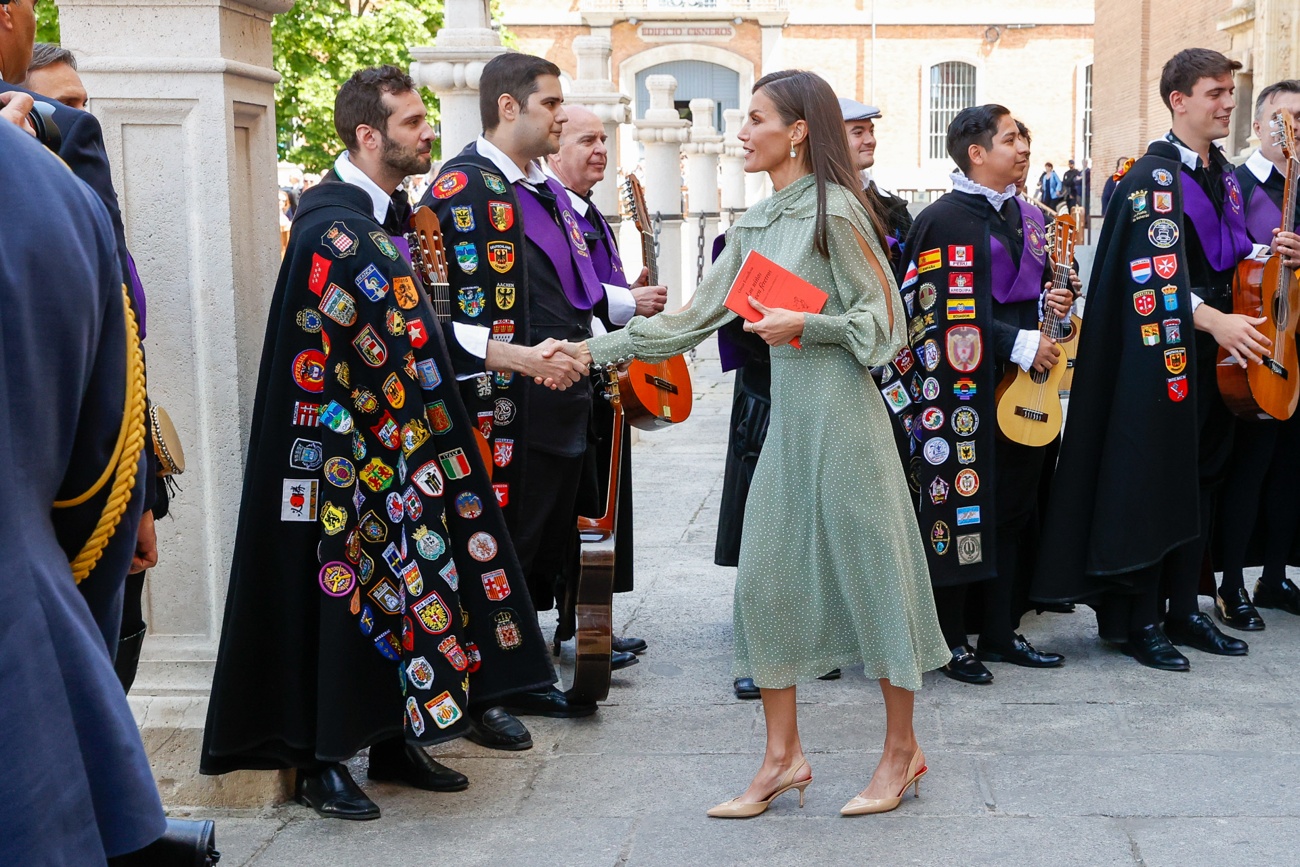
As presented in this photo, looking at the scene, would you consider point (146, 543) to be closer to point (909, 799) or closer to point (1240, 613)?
point (909, 799)

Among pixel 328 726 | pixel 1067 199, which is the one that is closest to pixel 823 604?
pixel 328 726

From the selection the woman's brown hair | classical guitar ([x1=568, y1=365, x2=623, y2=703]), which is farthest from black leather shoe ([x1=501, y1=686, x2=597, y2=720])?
the woman's brown hair

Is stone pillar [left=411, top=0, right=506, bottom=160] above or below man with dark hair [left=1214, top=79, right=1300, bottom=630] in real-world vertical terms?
above

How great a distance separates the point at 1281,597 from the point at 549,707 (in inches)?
122

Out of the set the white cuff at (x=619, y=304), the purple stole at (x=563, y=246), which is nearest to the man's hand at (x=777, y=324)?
the purple stole at (x=563, y=246)

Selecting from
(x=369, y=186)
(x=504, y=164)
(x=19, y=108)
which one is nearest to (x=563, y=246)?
(x=504, y=164)

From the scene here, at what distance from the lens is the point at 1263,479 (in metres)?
5.79

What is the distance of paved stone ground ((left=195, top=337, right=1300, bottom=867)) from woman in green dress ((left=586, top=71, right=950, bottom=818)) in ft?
0.69

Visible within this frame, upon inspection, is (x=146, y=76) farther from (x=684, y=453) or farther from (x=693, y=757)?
(x=684, y=453)

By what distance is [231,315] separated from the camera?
3.98m

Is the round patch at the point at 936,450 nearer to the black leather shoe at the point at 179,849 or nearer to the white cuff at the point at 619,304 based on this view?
the white cuff at the point at 619,304

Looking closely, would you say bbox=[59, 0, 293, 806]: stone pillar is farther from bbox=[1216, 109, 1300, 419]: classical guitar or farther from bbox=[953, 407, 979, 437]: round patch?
bbox=[1216, 109, 1300, 419]: classical guitar

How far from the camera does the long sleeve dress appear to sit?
12.3 ft

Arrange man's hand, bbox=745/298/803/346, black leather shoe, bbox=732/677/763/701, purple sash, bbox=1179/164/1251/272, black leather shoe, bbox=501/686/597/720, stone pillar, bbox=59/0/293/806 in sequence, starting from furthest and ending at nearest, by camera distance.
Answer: purple sash, bbox=1179/164/1251/272 < black leather shoe, bbox=732/677/763/701 < black leather shoe, bbox=501/686/597/720 < stone pillar, bbox=59/0/293/806 < man's hand, bbox=745/298/803/346
